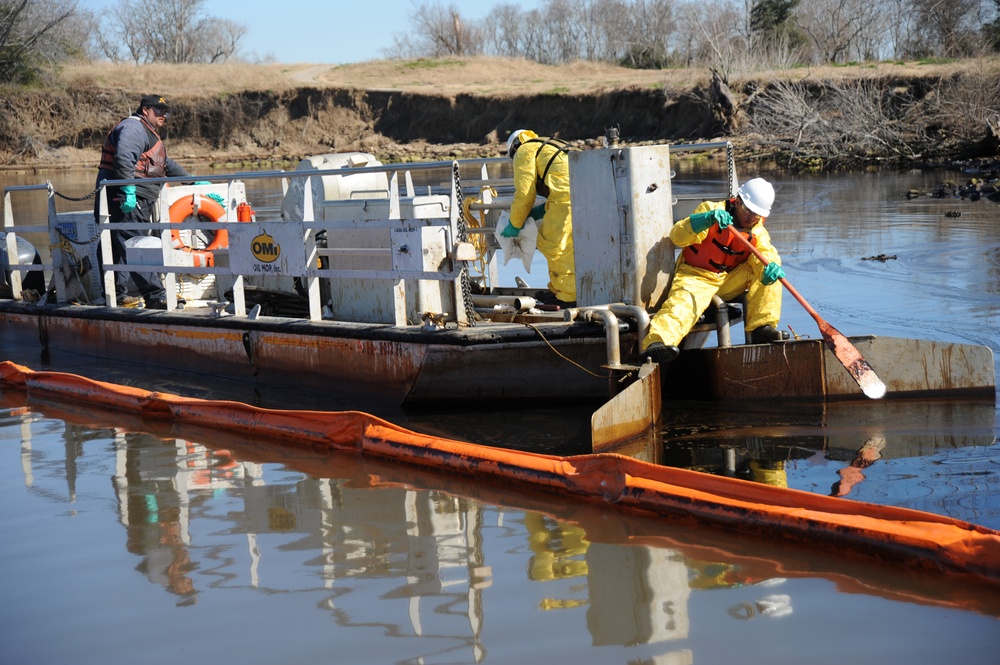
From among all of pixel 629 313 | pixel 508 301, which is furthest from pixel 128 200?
pixel 629 313

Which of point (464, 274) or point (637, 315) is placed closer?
point (637, 315)

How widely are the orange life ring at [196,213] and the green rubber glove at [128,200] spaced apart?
330 mm

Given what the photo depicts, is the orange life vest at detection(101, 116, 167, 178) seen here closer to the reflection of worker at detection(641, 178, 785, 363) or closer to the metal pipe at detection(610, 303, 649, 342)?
the metal pipe at detection(610, 303, 649, 342)

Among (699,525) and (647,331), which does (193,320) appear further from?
(699,525)

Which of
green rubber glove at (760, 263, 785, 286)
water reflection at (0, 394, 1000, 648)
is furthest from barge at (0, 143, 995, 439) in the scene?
water reflection at (0, 394, 1000, 648)

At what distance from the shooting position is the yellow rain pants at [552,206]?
25.2ft

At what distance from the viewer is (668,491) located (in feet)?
Answer: 16.7

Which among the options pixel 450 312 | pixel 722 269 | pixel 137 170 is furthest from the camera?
pixel 137 170

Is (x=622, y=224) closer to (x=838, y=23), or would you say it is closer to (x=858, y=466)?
(x=858, y=466)

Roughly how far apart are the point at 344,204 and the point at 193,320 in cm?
180

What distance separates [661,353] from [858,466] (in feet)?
4.39

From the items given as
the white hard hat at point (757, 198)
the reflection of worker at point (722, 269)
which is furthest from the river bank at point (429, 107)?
the white hard hat at point (757, 198)

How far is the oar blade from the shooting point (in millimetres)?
6508

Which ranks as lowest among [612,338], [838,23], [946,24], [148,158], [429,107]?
[612,338]
